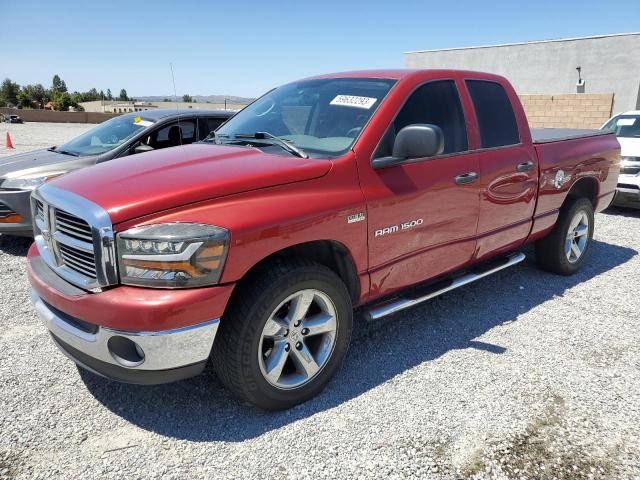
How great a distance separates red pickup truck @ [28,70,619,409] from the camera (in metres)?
2.28

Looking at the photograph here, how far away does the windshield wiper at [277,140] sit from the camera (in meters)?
3.00

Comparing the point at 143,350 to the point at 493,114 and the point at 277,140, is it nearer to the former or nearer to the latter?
the point at 277,140

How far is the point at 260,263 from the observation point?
2.61 m

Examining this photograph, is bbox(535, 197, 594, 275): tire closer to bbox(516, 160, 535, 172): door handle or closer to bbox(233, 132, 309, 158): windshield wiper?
bbox(516, 160, 535, 172): door handle

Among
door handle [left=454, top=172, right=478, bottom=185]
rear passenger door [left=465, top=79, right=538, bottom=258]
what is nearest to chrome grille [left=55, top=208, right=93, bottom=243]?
door handle [left=454, top=172, right=478, bottom=185]

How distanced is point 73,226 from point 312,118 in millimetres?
1722

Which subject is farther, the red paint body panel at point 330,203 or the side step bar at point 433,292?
the side step bar at point 433,292

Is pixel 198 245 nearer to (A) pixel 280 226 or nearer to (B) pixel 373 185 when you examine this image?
(A) pixel 280 226

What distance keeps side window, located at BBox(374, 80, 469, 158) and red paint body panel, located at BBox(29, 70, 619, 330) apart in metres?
0.06

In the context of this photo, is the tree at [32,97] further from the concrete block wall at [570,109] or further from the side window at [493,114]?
the side window at [493,114]

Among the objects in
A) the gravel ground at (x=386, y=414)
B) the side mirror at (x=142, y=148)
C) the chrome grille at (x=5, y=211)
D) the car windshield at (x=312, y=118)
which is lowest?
the gravel ground at (x=386, y=414)

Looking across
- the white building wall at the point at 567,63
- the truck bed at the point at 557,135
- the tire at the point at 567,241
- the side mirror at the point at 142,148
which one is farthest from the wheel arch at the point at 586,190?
the white building wall at the point at 567,63

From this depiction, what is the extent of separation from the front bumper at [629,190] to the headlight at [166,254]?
7235mm

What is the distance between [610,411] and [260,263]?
219 centimetres
